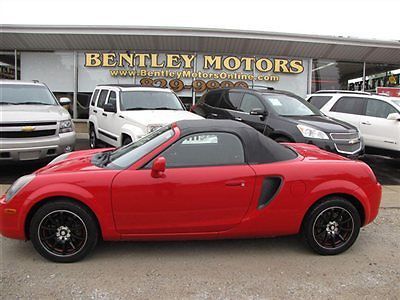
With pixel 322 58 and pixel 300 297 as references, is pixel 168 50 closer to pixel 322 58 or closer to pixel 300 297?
pixel 322 58

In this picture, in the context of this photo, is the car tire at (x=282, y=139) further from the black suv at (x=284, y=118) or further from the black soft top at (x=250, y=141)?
the black soft top at (x=250, y=141)

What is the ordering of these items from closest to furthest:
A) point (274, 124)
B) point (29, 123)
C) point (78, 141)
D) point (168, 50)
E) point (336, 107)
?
1. point (29, 123)
2. point (274, 124)
3. point (336, 107)
4. point (78, 141)
5. point (168, 50)

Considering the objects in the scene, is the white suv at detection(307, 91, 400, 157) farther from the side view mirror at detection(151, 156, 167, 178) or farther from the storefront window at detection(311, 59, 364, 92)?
the side view mirror at detection(151, 156, 167, 178)

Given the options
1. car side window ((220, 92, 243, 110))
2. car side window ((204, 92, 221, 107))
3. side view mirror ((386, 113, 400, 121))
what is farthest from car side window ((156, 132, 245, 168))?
side view mirror ((386, 113, 400, 121))

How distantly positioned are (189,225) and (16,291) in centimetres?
160

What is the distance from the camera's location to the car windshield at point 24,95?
783cm

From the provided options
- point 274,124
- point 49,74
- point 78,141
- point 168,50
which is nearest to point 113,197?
point 274,124

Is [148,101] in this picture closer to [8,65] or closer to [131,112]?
[131,112]

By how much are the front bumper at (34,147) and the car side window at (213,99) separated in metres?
3.81

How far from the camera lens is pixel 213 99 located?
1002 centimetres

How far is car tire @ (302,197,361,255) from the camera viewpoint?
161 inches

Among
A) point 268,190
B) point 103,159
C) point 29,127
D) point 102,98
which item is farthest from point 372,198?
point 102,98

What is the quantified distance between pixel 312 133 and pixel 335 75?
30.9 feet

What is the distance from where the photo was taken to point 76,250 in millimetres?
3846
